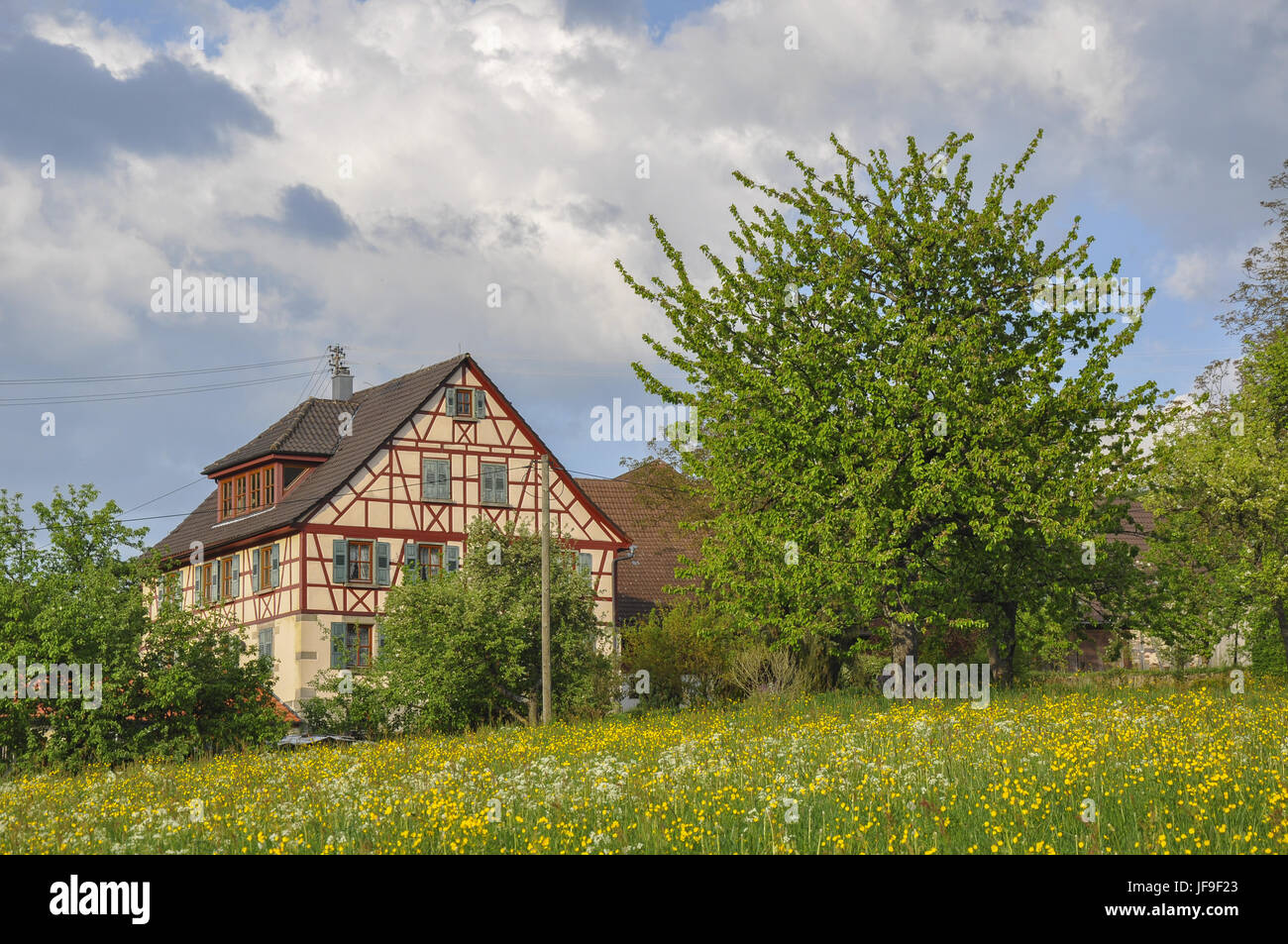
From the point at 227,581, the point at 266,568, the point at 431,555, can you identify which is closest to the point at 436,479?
the point at 431,555

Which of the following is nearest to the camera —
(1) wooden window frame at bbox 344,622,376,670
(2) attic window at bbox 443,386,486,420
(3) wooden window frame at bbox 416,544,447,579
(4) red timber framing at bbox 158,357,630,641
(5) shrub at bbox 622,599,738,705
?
(5) shrub at bbox 622,599,738,705

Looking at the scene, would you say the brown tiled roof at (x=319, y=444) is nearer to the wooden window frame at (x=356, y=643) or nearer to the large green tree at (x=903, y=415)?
the wooden window frame at (x=356, y=643)

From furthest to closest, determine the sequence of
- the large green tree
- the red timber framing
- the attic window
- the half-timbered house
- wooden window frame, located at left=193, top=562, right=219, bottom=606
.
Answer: wooden window frame, located at left=193, top=562, right=219, bottom=606, the attic window, the red timber framing, the half-timbered house, the large green tree

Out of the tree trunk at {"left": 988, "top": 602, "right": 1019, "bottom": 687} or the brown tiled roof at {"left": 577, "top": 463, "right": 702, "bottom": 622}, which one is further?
the brown tiled roof at {"left": 577, "top": 463, "right": 702, "bottom": 622}

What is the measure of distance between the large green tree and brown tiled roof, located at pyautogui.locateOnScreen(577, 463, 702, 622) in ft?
43.1

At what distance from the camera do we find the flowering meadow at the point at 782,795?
969 cm

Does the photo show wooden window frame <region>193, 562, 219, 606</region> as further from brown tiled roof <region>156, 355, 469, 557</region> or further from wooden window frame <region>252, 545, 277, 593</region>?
wooden window frame <region>252, 545, 277, 593</region>

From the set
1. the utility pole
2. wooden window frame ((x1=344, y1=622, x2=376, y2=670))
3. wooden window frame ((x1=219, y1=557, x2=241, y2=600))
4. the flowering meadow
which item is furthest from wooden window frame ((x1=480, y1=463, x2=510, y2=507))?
the flowering meadow

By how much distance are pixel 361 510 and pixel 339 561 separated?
1802 mm

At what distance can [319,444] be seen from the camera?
4450cm

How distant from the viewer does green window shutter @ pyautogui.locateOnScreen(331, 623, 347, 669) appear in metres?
37.7

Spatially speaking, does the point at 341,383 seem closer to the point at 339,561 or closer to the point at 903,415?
the point at 339,561

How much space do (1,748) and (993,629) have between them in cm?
2062

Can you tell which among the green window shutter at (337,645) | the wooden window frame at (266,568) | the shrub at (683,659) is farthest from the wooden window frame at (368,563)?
the shrub at (683,659)
